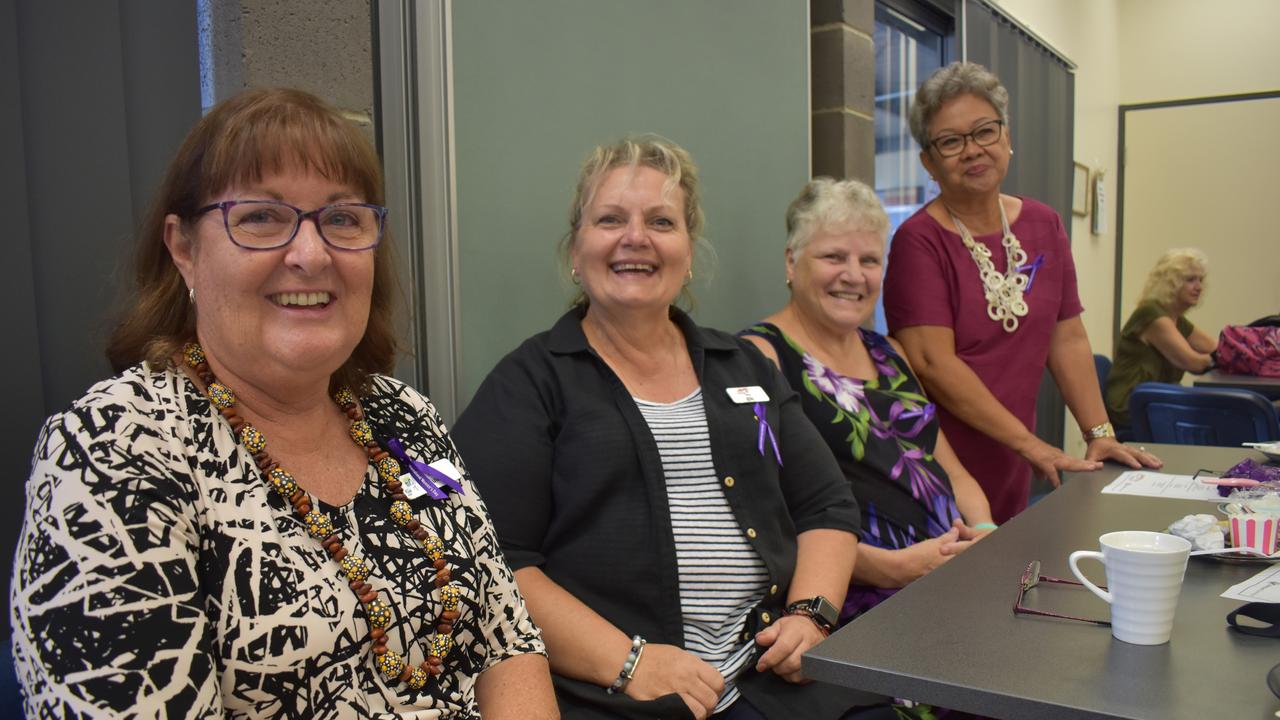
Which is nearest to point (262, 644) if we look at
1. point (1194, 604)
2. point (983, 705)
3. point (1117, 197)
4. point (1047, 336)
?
point (983, 705)

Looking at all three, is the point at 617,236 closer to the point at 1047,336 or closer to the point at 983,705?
the point at 983,705

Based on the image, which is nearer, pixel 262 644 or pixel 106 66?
pixel 262 644

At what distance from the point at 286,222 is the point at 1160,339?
5.02 meters

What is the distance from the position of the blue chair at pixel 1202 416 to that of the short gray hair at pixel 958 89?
1331 millimetres

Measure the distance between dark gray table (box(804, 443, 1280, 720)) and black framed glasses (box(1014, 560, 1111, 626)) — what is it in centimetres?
1

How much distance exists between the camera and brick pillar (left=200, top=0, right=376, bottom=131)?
61.9 inches

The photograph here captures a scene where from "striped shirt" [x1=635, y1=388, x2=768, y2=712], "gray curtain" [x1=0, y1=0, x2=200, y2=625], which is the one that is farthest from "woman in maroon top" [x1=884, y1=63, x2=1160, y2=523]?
"gray curtain" [x1=0, y1=0, x2=200, y2=625]

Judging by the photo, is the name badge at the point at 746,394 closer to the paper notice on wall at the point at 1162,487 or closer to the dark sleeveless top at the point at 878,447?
the dark sleeveless top at the point at 878,447

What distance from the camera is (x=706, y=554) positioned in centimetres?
170

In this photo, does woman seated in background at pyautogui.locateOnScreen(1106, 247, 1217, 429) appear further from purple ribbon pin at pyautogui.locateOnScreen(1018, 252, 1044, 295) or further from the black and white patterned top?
the black and white patterned top

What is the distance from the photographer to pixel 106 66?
1.50m

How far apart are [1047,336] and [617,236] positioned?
1601 mm

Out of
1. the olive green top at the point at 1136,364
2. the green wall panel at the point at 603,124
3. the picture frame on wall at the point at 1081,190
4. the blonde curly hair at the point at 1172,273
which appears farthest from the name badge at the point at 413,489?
the picture frame on wall at the point at 1081,190

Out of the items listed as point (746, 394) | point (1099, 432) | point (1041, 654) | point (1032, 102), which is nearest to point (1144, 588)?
point (1041, 654)
